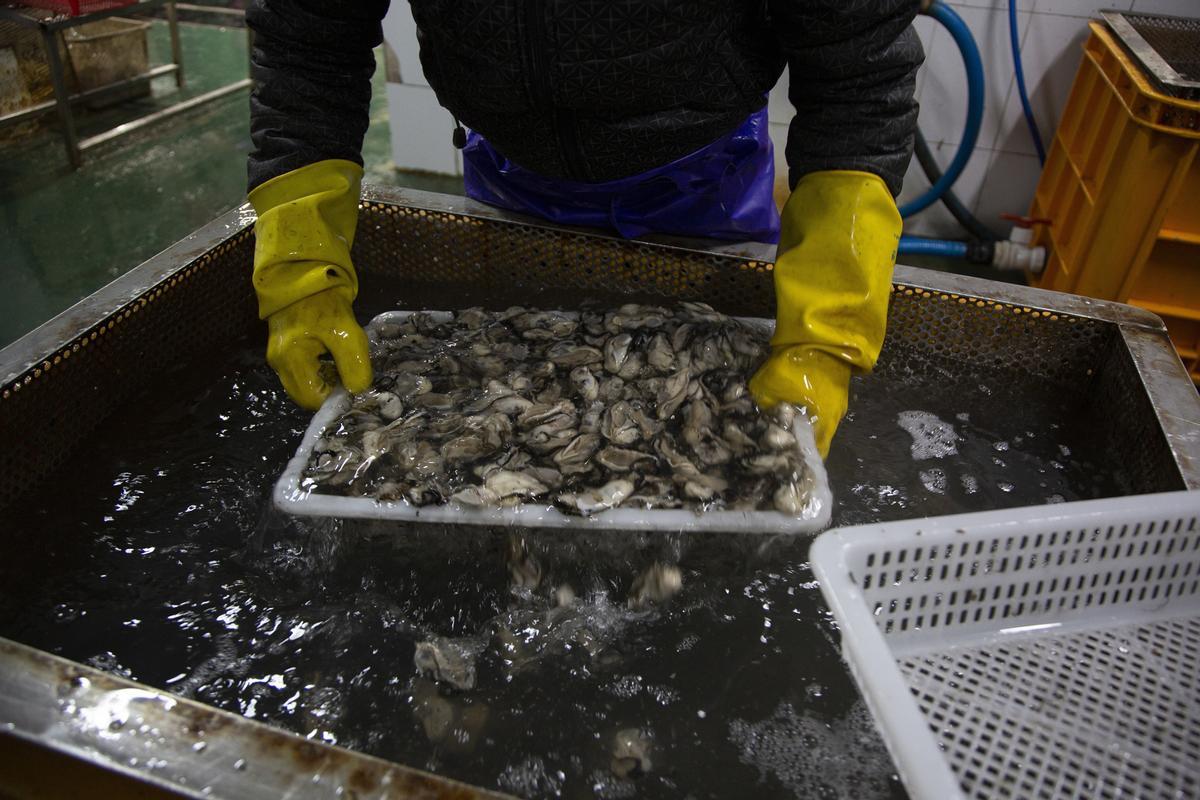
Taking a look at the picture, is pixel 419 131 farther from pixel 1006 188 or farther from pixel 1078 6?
pixel 1078 6

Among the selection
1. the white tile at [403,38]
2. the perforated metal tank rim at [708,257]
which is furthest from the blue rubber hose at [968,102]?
the white tile at [403,38]

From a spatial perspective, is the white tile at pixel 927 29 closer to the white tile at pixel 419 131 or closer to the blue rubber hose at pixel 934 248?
the blue rubber hose at pixel 934 248

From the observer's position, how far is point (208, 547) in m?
1.43

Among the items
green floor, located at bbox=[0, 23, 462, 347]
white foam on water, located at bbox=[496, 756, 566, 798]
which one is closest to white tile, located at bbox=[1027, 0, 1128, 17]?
green floor, located at bbox=[0, 23, 462, 347]

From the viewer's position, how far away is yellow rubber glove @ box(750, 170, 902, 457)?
1572mm

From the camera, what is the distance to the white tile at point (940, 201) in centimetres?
370

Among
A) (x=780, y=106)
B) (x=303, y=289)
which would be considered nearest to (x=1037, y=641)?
(x=303, y=289)

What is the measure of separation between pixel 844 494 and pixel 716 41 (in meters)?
0.88

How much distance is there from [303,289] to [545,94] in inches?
25.0

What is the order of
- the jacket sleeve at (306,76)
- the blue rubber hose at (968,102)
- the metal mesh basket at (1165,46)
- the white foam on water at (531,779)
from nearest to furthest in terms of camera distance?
1. the white foam on water at (531,779)
2. the jacket sleeve at (306,76)
3. the metal mesh basket at (1165,46)
4. the blue rubber hose at (968,102)

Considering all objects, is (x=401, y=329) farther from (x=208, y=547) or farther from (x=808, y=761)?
(x=808, y=761)

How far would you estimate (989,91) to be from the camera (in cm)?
351

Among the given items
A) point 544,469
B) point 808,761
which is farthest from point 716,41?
point 808,761

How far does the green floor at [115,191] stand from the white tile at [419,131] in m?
0.08
